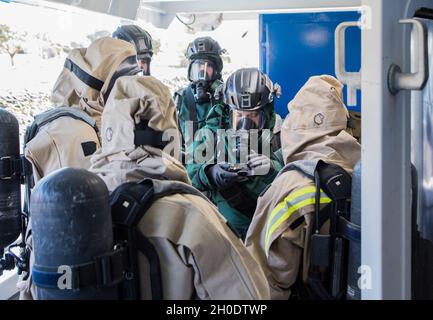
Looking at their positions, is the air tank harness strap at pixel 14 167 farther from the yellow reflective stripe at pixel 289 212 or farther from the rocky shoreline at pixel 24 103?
the yellow reflective stripe at pixel 289 212

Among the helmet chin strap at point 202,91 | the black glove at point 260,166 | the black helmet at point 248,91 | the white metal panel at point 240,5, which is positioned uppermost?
the white metal panel at point 240,5

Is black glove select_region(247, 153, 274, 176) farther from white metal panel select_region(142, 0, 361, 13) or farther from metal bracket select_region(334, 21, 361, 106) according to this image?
white metal panel select_region(142, 0, 361, 13)

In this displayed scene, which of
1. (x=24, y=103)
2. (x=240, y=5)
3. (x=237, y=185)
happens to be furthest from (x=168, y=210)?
(x=240, y=5)

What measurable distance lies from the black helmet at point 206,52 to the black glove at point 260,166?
A: 5.59 feet

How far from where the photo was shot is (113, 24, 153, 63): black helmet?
12.6 feet

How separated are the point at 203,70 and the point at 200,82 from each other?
0.11 m

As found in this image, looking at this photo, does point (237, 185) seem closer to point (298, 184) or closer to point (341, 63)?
point (298, 184)

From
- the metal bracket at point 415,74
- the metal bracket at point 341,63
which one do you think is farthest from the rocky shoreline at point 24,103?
the metal bracket at point 415,74

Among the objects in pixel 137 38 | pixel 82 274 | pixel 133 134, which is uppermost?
pixel 137 38

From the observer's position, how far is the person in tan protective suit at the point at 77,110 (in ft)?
7.54

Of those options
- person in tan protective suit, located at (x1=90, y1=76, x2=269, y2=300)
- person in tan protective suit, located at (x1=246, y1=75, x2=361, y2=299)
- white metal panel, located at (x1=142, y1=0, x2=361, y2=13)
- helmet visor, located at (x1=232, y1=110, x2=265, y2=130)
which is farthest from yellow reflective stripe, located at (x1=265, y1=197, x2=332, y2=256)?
white metal panel, located at (x1=142, y1=0, x2=361, y2=13)

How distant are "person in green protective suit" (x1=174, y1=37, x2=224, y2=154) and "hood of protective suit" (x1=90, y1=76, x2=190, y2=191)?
9.21ft

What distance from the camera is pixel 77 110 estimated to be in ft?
7.93

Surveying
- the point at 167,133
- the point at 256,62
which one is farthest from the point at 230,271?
the point at 256,62
